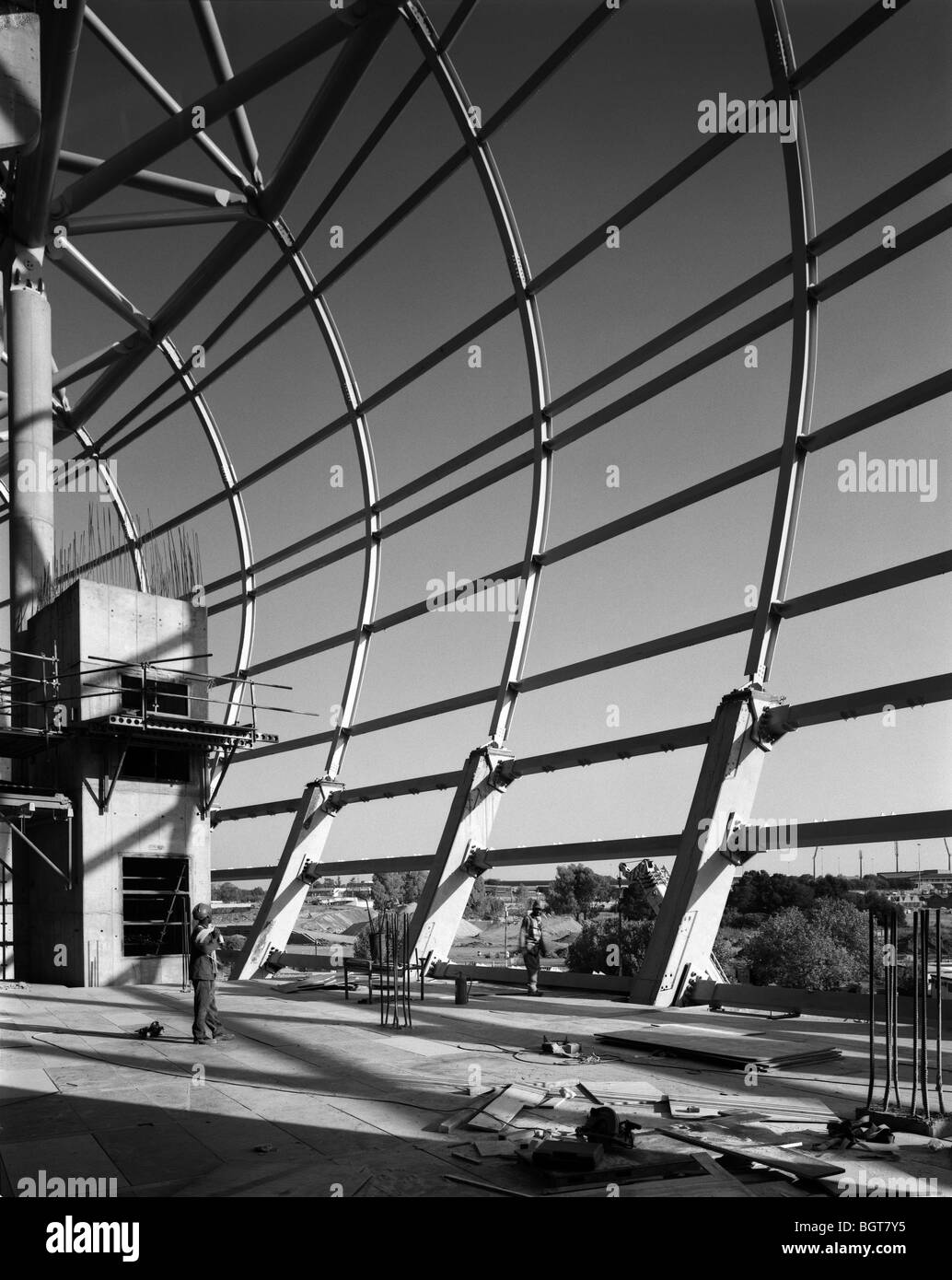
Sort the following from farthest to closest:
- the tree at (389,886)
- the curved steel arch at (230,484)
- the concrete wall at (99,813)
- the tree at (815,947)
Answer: the tree at (389,886)
the tree at (815,947)
the curved steel arch at (230,484)
the concrete wall at (99,813)

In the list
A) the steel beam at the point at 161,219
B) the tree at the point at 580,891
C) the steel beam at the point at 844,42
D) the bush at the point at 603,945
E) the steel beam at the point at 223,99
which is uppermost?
the steel beam at the point at 223,99

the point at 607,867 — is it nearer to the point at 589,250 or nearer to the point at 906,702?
the point at 906,702

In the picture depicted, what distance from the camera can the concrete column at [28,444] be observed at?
21078 millimetres

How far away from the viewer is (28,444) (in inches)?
829

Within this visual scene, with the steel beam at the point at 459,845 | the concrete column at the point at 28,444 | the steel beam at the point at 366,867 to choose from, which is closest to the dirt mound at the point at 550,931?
the steel beam at the point at 366,867

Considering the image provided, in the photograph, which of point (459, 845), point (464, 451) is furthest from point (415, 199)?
point (459, 845)

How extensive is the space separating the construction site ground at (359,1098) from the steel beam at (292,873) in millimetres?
8005

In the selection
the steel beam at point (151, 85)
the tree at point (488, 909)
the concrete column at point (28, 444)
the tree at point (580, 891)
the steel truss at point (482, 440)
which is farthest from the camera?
the tree at point (488, 909)

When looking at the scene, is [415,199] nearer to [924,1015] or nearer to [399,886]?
[924,1015]

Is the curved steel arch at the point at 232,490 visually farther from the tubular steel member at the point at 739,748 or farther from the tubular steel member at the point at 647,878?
the tubular steel member at the point at 739,748

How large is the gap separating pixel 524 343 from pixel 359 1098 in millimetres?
12824

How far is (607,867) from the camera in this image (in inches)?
625

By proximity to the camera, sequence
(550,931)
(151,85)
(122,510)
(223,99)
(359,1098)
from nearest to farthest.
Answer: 1. (359,1098)
2. (223,99)
3. (151,85)
4. (122,510)
5. (550,931)
